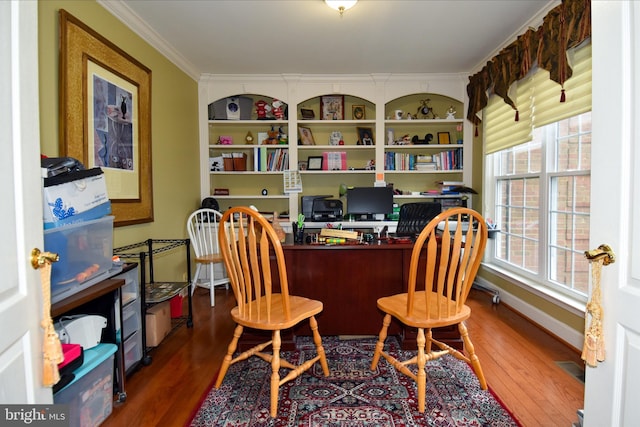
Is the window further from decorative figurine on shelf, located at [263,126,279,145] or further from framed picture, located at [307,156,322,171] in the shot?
decorative figurine on shelf, located at [263,126,279,145]

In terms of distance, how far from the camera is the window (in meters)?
2.46

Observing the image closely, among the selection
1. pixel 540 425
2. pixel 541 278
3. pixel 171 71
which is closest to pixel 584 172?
pixel 541 278

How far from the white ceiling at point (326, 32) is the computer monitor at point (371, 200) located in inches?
53.9

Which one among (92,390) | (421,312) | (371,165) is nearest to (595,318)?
(421,312)

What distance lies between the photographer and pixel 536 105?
2.75m

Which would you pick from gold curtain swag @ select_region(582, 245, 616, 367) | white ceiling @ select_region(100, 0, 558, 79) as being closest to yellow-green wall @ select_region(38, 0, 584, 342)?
white ceiling @ select_region(100, 0, 558, 79)

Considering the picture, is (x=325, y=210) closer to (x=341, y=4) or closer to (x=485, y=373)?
(x=341, y=4)

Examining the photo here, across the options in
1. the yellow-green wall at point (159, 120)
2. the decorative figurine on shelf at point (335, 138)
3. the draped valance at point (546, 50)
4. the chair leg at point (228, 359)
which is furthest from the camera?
the decorative figurine on shelf at point (335, 138)

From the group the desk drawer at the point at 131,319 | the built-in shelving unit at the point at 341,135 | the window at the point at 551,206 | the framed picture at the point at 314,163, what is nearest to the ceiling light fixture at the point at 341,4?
the built-in shelving unit at the point at 341,135

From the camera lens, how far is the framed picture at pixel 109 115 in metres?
2.04

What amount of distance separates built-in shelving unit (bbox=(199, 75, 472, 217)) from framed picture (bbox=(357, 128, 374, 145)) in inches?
0.5

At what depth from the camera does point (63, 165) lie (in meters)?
1.53

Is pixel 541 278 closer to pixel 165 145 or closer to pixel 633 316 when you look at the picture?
pixel 633 316

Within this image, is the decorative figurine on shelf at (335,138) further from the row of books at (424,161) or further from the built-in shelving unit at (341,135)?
the row of books at (424,161)
